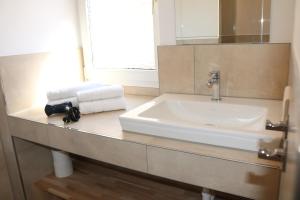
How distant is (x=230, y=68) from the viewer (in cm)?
144

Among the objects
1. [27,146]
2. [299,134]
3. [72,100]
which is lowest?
[27,146]

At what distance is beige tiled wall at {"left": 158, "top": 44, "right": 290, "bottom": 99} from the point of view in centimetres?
134

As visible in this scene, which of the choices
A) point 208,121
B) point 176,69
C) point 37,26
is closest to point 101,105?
point 176,69

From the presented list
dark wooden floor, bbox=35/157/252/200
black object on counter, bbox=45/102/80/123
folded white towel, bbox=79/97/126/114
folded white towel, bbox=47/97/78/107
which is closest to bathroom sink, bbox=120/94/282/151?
folded white towel, bbox=79/97/126/114

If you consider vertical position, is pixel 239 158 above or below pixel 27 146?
above

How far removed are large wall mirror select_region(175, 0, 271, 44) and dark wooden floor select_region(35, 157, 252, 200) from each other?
0.95 meters

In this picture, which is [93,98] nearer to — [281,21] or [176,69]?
[176,69]

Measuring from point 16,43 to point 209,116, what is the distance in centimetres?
124

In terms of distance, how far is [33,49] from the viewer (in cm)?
176

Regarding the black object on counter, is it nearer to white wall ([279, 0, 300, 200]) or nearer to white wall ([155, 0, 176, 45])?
white wall ([155, 0, 176, 45])

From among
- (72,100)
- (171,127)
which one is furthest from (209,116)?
(72,100)

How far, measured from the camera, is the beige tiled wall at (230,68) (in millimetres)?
1341

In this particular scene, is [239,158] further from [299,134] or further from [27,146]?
[27,146]

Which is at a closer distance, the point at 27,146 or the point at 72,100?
the point at 72,100
